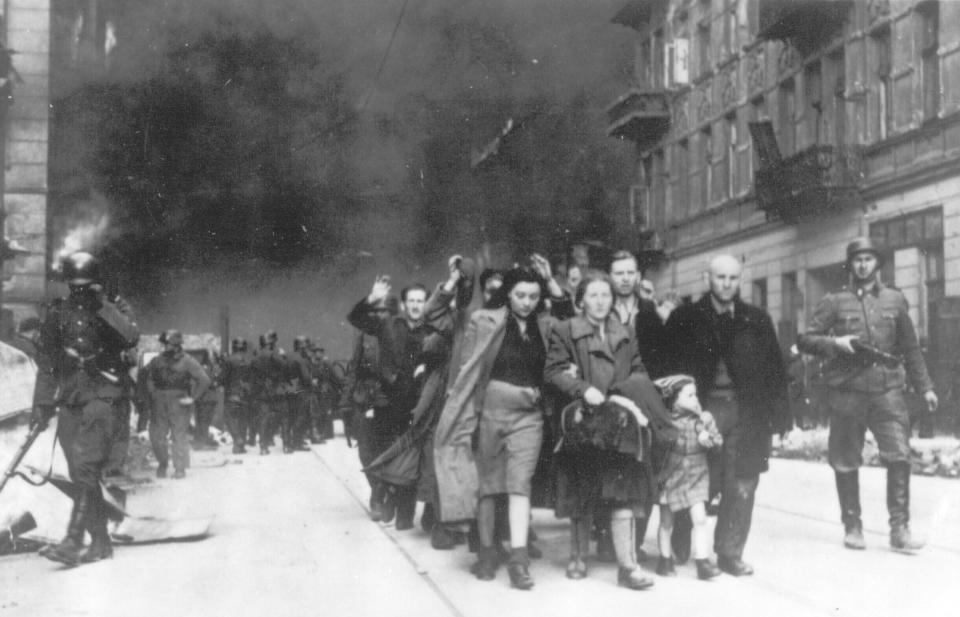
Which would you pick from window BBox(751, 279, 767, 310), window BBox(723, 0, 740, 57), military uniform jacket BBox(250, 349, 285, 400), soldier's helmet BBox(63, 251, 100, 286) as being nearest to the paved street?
soldier's helmet BBox(63, 251, 100, 286)

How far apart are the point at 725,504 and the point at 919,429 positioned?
1237cm

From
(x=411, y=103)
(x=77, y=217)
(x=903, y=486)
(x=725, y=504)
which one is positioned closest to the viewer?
(x=725, y=504)

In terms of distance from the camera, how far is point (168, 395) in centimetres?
1708

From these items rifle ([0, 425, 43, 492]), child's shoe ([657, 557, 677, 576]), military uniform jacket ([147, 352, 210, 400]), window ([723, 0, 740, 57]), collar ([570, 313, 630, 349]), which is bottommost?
child's shoe ([657, 557, 677, 576])

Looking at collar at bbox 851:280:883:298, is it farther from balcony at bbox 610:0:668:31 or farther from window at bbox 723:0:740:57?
balcony at bbox 610:0:668:31

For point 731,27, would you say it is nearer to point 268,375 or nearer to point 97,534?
point 268,375

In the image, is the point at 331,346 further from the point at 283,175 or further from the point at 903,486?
the point at 903,486

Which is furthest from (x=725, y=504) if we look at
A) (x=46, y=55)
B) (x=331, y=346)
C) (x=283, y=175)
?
(x=331, y=346)

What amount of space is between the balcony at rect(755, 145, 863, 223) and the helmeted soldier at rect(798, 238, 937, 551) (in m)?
15.8

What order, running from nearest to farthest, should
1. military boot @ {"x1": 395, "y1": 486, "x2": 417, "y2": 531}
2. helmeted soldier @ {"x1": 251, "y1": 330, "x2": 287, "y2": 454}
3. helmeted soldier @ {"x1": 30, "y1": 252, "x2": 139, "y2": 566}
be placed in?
1. helmeted soldier @ {"x1": 30, "y1": 252, "x2": 139, "y2": 566}
2. military boot @ {"x1": 395, "y1": 486, "x2": 417, "y2": 531}
3. helmeted soldier @ {"x1": 251, "y1": 330, "x2": 287, "y2": 454}

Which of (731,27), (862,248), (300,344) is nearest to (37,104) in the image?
(300,344)

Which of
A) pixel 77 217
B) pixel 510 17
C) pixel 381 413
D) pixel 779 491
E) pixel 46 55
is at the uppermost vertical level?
pixel 510 17

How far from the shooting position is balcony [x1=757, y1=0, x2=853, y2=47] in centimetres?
2494

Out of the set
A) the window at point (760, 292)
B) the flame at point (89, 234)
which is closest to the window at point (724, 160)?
the window at point (760, 292)
